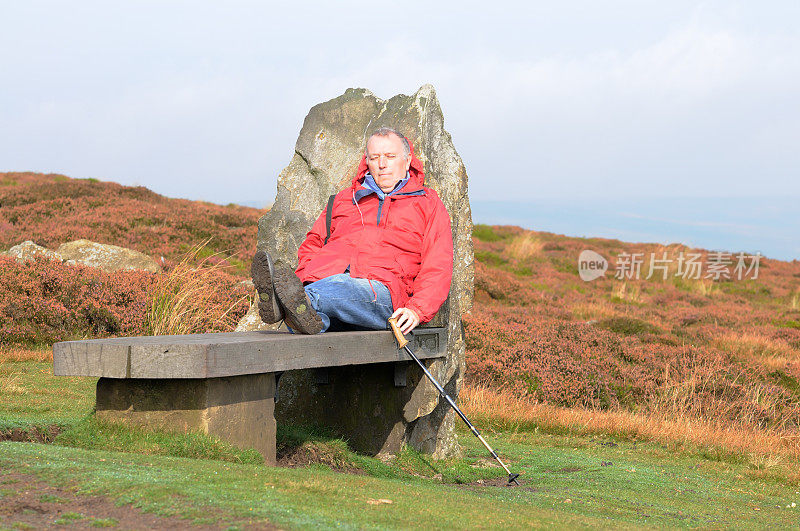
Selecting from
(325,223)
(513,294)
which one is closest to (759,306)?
(513,294)

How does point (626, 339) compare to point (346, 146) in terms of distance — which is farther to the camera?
point (626, 339)

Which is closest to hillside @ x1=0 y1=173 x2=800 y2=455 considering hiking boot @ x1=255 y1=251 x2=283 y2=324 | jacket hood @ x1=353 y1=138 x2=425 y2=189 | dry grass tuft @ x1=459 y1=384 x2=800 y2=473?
dry grass tuft @ x1=459 y1=384 x2=800 y2=473

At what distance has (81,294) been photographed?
39.2 feet

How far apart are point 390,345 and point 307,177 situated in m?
2.74

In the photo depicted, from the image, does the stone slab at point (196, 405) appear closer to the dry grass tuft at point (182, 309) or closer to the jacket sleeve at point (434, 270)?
the jacket sleeve at point (434, 270)

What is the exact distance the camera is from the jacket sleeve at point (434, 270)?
242 inches

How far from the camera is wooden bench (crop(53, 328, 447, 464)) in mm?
4793

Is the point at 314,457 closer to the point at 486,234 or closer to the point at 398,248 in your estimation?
the point at 398,248

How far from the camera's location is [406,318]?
603 centimetres

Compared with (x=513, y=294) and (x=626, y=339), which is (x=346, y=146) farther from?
(x=513, y=294)

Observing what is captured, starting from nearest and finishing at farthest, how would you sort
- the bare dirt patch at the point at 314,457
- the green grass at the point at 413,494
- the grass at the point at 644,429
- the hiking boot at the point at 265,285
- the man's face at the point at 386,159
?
the green grass at the point at 413,494 → the hiking boot at the point at 265,285 → the bare dirt patch at the point at 314,457 → the man's face at the point at 386,159 → the grass at the point at 644,429

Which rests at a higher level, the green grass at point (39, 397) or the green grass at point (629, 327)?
the green grass at point (629, 327)

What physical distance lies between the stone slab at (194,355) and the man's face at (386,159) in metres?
1.61

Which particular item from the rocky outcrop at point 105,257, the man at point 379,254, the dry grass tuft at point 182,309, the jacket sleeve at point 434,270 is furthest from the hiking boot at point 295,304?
the rocky outcrop at point 105,257
